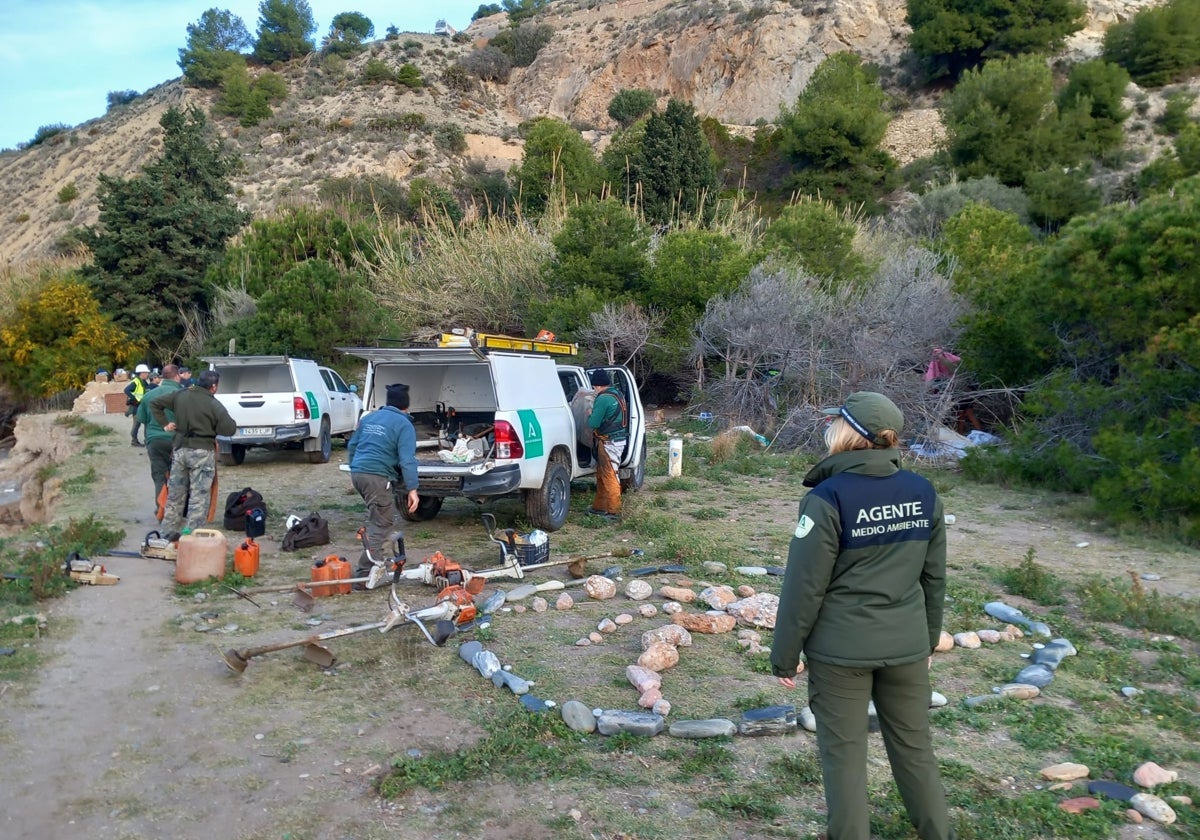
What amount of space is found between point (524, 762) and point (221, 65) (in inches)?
2914

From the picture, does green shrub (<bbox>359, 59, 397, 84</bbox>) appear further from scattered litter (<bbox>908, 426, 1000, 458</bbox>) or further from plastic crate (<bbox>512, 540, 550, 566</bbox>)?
plastic crate (<bbox>512, 540, 550, 566</bbox>)

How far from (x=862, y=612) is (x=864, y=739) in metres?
0.50

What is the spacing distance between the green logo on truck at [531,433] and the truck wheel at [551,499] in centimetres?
35

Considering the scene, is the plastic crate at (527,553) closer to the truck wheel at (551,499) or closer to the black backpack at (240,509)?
the truck wheel at (551,499)

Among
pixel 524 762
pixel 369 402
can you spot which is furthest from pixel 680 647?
pixel 369 402

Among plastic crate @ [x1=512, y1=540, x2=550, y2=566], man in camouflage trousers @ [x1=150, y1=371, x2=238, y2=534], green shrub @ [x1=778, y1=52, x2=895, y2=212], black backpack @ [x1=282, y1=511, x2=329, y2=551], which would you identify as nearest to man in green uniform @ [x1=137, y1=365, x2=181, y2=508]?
man in camouflage trousers @ [x1=150, y1=371, x2=238, y2=534]

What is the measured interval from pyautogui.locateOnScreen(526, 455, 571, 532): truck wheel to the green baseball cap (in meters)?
6.07

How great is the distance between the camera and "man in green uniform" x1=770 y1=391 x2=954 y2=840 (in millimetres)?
3225

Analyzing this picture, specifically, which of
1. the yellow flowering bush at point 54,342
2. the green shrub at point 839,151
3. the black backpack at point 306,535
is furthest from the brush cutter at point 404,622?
the green shrub at point 839,151

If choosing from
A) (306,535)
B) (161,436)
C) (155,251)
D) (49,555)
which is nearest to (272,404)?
(161,436)

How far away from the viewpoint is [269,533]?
32.2ft

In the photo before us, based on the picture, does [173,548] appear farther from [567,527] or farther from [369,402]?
[567,527]

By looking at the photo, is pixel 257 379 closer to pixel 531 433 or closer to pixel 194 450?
pixel 194 450

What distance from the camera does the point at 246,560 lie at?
7.93 meters
